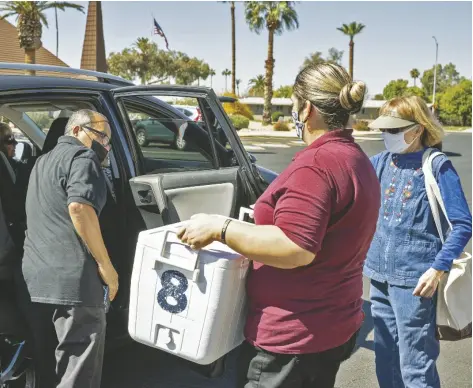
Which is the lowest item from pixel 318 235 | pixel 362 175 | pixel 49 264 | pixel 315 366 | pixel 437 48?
pixel 315 366

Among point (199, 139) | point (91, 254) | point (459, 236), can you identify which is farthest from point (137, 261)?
point (199, 139)

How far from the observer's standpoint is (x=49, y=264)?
2598mm

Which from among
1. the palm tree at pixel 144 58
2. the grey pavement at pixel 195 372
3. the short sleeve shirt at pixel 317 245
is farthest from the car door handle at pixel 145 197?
the palm tree at pixel 144 58

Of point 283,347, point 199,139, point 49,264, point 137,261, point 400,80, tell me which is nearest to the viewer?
point 283,347

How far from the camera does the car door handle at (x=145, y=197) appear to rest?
10.5 ft

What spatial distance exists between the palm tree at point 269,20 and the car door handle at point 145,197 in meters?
39.4

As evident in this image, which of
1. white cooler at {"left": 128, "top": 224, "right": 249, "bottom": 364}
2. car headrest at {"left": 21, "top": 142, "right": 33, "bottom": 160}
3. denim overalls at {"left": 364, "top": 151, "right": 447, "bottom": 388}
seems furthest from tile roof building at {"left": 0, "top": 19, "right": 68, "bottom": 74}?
white cooler at {"left": 128, "top": 224, "right": 249, "bottom": 364}

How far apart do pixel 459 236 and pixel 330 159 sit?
1.23 metres

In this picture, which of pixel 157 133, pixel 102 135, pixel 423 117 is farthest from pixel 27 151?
pixel 423 117

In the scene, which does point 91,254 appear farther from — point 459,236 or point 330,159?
point 459,236

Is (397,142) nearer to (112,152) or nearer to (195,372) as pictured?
(112,152)

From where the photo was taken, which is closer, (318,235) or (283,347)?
(318,235)

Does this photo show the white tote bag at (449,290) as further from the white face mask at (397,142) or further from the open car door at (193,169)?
the open car door at (193,169)

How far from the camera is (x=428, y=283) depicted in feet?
9.18
